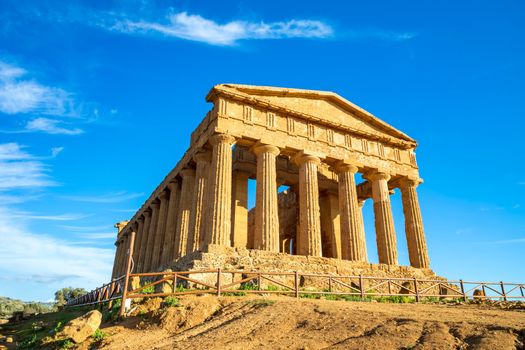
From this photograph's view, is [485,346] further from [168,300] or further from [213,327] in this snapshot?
[168,300]

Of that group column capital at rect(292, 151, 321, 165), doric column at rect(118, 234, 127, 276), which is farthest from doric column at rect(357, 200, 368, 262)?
doric column at rect(118, 234, 127, 276)

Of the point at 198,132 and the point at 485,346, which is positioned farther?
the point at 198,132

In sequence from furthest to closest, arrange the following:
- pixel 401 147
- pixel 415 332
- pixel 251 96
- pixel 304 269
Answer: pixel 401 147
pixel 251 96
pixel 304 269
pixel 415 332

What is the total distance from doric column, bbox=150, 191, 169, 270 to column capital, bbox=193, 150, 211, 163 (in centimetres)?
850

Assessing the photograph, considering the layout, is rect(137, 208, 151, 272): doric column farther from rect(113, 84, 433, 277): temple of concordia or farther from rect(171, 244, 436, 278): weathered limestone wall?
rect(171, 244, 436, 278): weathered limestone wall

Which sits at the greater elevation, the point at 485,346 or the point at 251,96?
the point at 251,96

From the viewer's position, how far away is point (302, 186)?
23000 millimetres

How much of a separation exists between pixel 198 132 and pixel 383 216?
43.1ft

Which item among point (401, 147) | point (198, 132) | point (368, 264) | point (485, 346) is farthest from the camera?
point (401, 147)

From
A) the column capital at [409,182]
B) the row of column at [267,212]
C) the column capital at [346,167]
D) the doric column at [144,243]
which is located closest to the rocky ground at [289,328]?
the row of column at [267,212]

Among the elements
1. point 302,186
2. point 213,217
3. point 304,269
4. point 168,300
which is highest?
point 302,186

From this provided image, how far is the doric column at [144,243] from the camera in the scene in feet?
107

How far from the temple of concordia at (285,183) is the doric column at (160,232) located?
8cm

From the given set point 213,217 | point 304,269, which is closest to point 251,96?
point 213,217
